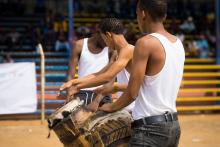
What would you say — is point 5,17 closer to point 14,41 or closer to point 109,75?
point 14,41

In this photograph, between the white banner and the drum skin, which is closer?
the drum skin

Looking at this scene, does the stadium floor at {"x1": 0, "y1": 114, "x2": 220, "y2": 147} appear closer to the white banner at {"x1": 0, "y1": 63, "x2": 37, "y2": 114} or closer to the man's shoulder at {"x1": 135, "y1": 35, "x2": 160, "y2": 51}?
the white banner at {"x1": 0, "y1": 63, "x2": 37, "y2": 114}

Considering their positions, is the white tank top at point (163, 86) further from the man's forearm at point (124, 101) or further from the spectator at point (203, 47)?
the spectator at point (203, 47)

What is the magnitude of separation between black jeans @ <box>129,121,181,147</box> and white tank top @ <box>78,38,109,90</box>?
271 centimetres

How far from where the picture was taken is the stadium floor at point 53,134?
7824mm

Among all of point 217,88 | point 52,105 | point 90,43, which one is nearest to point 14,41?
point 52,105

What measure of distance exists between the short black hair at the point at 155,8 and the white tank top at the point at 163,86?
0.12 metres

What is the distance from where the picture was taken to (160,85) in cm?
295

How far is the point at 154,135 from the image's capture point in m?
2.98

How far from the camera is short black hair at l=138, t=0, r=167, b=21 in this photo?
9.62 feet

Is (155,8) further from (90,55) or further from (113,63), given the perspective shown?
(90,55)

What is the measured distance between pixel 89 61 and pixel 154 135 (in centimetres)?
284

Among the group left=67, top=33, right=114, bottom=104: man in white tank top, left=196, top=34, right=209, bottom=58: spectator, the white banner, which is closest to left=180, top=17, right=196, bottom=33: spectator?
left=196, top=34, right=209, bottom=58: spectator

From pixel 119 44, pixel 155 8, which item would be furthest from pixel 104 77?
pixel 155 8
